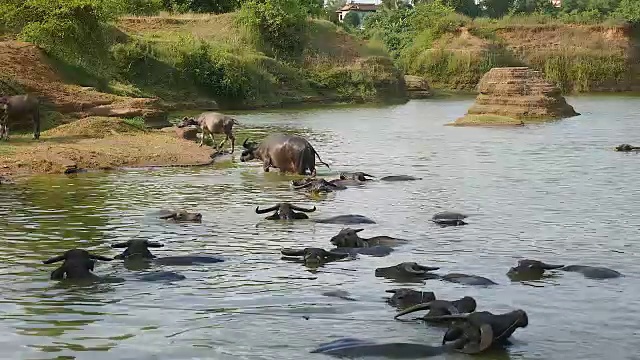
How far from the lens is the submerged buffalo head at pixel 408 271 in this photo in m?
9.00

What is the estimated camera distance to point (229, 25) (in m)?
51.0

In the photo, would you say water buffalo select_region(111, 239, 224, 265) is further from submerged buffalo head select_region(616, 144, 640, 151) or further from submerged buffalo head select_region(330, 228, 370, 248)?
submerged buffalo head select_region(616, 144, 640, 151)

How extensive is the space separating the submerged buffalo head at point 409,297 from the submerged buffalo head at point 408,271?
860 millimetres

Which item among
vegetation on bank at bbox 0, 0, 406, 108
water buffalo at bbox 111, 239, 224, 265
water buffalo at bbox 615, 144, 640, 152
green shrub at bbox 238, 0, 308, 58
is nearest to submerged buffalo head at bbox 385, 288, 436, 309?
water buffalo at bbox 111, 239, 224, 265

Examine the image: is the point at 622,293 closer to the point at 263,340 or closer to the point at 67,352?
the point at 263,340

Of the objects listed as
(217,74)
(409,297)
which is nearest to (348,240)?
(409,297)

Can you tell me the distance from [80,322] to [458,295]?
10.9ft

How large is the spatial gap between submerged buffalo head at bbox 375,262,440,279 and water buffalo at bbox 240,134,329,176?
7982mm

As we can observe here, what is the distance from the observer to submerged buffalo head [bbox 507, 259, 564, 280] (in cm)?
922

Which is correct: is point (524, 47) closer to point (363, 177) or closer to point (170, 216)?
point (363, 177)

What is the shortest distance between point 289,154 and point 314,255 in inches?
296

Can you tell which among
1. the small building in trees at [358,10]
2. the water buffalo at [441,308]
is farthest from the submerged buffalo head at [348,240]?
the small building in trees at [358,10]

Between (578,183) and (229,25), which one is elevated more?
(229,25)

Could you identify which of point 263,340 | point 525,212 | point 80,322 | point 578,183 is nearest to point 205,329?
point 263,340
